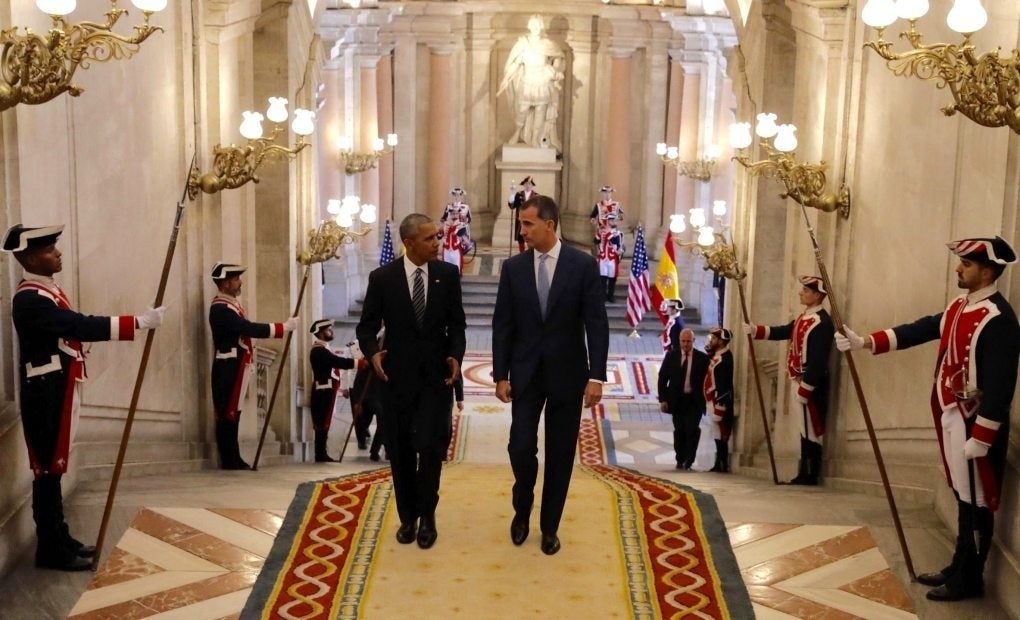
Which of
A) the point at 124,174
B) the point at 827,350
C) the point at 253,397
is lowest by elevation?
the point at 253,397

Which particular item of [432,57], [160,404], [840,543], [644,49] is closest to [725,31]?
[644,49]

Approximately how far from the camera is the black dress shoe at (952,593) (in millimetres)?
6340

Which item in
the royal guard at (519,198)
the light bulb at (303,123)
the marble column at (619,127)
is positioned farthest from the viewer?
the marble column at (619,127)

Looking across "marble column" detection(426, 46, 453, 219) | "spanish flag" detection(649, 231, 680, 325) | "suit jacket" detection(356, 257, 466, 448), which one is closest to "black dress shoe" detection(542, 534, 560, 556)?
"suit jacket" detection(356, 257, 466, 448)

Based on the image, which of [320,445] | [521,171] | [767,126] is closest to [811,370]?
[767,126]

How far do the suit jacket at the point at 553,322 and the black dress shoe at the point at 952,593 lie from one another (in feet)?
5.67

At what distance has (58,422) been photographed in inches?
257

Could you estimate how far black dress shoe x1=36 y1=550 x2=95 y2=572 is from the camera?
652 centimetres

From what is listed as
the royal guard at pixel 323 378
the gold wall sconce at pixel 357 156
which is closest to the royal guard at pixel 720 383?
the royal guard at pixel 323 378

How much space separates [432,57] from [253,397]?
1352 centimetres

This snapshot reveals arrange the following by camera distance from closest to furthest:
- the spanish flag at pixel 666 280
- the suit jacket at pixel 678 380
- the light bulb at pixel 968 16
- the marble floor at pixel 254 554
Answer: the light bulb at pixel 968 16, the marble floor at pixel 254 554, the suit jacket at pixel 678 380, the spanish flag at pixel 666 280

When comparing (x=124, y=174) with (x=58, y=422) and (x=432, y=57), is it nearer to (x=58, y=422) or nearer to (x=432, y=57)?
(x=58, y=422)

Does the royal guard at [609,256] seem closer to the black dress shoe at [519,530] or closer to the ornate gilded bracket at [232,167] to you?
the ornate gilded bracket at [232,167]

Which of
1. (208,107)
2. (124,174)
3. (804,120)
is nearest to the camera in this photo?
(124,174)
